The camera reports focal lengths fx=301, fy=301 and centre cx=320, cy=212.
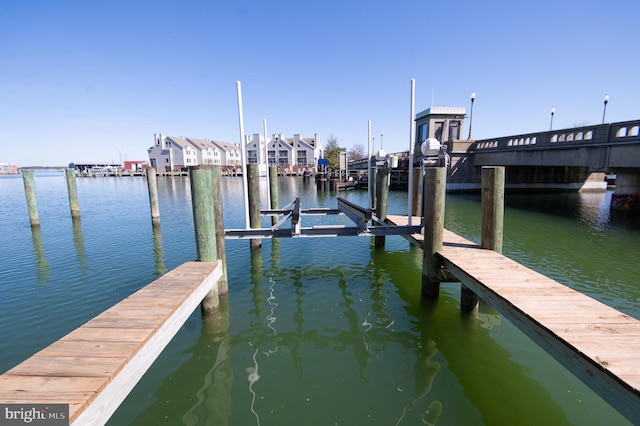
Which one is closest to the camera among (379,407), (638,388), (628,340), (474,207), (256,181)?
(638,388)

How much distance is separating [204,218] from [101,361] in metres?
3.41

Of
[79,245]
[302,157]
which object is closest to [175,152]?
[302,157]

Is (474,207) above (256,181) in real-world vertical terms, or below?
below

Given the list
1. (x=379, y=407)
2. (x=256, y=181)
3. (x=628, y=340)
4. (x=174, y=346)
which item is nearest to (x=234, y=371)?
(x=174, y=346)

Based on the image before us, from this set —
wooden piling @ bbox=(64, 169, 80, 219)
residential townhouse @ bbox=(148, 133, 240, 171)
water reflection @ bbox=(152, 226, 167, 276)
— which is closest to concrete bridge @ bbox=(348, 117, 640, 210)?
water reflection @ bbox=(152, 226, 167, 276)

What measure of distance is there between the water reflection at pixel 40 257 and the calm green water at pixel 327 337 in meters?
0.09

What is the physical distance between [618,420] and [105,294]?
10.1m

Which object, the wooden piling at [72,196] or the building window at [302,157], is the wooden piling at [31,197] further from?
the building window at [302,157]

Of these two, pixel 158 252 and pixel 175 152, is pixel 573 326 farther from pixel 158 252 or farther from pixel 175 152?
pixel 175 152

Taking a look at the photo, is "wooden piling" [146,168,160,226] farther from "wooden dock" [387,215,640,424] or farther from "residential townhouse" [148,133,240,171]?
"residential townhouse" [148,133,240,171]

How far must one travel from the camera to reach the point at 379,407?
13.3ft

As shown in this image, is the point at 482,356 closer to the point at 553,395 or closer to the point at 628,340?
the point at 553,395
